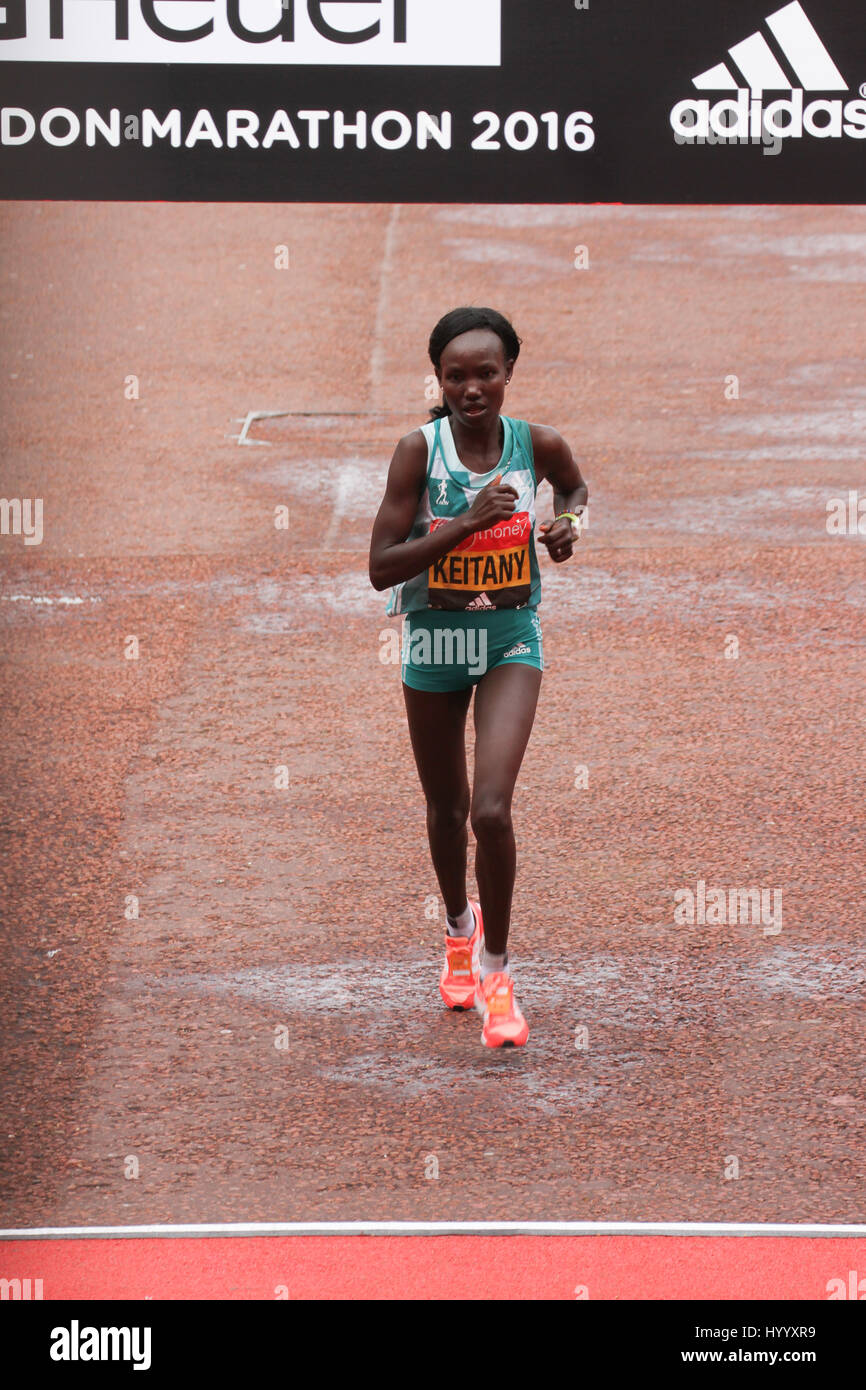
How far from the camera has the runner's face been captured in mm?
5266

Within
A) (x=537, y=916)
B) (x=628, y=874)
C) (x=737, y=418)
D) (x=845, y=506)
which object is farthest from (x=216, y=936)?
(x=737, y=418)

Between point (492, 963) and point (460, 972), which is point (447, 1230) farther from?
point (460, 972)

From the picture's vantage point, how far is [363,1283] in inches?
174

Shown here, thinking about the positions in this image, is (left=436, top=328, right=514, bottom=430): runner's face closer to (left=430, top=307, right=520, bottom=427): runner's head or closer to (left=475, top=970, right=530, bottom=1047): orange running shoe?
(left=430, top=307, right=520, bottom=427): runner's head

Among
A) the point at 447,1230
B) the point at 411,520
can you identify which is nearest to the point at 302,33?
the point at 411,520

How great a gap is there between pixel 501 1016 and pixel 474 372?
6.55ft

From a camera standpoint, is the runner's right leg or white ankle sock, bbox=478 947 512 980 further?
white ankle sock, bbox=478 947 512 980

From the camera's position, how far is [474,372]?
208 inches

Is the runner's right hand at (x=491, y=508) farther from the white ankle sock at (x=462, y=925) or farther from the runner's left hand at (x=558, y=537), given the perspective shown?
the white ankle sock at (x=462, y=925)

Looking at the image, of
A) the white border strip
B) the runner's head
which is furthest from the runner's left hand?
the white border strip

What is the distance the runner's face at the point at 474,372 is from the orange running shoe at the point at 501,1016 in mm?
1771

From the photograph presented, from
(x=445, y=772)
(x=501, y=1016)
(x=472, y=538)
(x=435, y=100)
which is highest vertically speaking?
(x=435, y=100)

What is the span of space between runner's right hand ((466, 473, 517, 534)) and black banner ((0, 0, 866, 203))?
1167 mm

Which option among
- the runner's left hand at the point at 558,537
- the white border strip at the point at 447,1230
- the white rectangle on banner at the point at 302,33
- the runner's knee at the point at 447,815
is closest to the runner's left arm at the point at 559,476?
the runner's left hand at the point at 558,537
